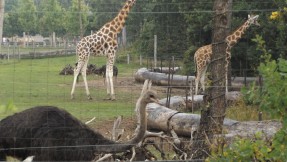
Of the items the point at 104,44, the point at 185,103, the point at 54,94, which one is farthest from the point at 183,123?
the point at 104,44

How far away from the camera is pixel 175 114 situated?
31.8 feet

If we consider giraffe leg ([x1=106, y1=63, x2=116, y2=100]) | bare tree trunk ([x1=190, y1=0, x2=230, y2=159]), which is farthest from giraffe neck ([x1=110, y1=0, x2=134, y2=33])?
bare tree trunk ([x1=190, y1=0, x2=230, y2=159])

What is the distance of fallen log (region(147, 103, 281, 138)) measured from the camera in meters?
7.83

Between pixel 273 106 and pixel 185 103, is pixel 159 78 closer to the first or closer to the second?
pixel 185 103

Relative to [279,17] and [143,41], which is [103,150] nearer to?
[279,17]

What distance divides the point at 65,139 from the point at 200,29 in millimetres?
10043

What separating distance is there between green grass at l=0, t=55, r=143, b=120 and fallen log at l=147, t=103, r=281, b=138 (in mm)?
914

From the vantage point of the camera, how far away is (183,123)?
9266 mm

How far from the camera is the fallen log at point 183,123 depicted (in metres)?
7.83

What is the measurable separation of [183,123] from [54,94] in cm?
506

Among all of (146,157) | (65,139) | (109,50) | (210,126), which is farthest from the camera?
(109,50)

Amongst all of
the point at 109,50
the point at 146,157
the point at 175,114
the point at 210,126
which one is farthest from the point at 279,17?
the point at 109,50

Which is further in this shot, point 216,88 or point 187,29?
point 187,29

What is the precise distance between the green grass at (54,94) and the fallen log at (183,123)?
0.91 m
